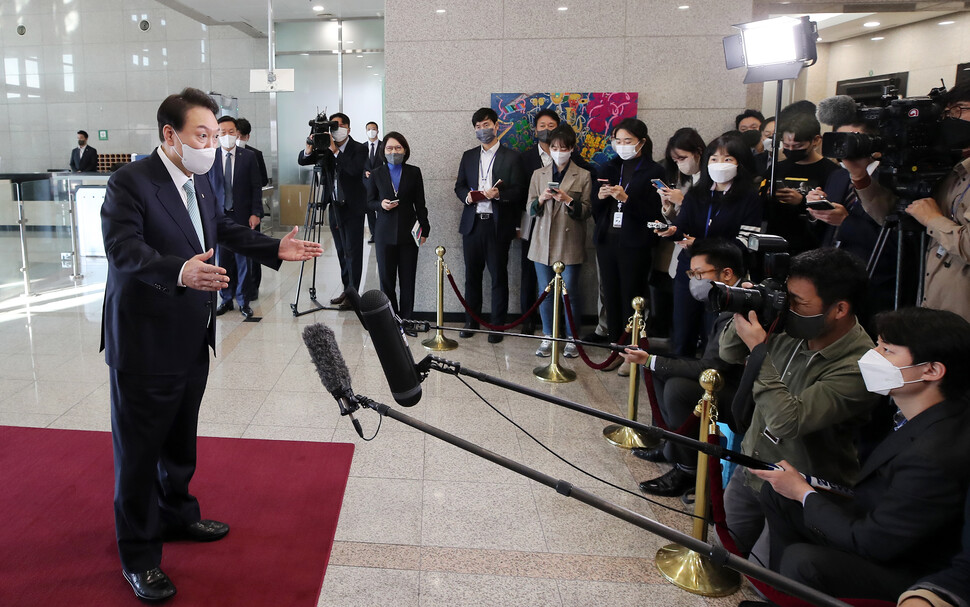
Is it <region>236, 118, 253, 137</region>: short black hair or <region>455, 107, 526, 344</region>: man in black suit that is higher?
<region>236, 118, 253, 137</region>: short black hair

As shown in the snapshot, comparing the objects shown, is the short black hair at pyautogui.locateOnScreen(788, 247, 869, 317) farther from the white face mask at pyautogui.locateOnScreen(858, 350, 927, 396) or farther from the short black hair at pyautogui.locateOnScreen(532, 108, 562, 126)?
the short black hair at pyautogui.locateOnScreen(532, 108, 562, 126)

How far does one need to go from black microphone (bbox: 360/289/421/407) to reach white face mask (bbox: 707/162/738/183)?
9.81ft

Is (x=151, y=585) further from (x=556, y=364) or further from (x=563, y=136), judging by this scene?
(x=563, y=136)

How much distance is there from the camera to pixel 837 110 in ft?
13.1

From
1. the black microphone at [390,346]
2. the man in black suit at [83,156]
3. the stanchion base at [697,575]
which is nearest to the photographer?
the black microphone at [390,346]

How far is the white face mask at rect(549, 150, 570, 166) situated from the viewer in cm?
548

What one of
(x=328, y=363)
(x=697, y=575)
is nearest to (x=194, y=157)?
(x=328, y=363)

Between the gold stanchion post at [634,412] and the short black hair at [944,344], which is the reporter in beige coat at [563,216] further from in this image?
the short black hair at [944,344]

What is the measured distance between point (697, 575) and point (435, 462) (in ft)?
4.80

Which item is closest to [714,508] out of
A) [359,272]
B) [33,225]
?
[359,272]

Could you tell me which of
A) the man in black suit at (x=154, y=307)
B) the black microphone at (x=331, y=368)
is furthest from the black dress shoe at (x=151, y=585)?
the black microphone at (x=331, y=368)

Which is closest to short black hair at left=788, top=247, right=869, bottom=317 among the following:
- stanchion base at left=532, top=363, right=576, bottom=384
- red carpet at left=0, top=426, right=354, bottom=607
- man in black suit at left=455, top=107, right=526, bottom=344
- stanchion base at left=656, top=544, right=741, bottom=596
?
stanchion base at left=656, top=544, right=741, bottom=596

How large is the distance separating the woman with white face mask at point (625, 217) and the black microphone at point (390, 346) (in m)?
3.66

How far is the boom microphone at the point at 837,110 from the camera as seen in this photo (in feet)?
12.7
